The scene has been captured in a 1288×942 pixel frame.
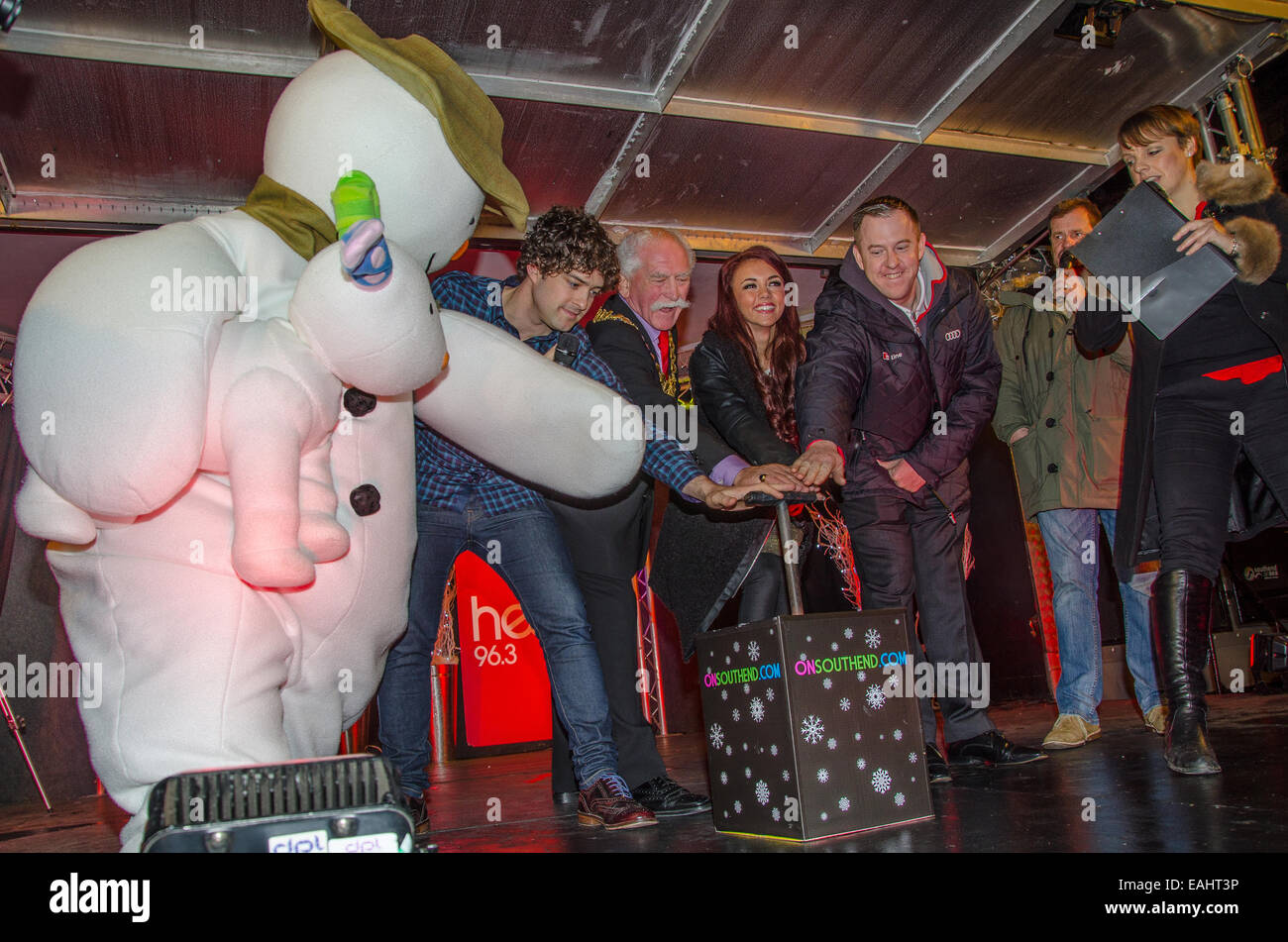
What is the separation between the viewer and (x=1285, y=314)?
2111mm

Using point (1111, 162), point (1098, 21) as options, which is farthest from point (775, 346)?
point (1111, 162)

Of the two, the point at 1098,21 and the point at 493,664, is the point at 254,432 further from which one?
the point at 493,664

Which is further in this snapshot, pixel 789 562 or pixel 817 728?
pixel 789 562

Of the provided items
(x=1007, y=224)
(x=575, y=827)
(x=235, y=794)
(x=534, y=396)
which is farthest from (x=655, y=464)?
(x=1007, y=224)

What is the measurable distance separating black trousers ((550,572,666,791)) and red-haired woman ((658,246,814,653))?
0.64 feet

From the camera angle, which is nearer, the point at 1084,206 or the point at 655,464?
the point at 655,464

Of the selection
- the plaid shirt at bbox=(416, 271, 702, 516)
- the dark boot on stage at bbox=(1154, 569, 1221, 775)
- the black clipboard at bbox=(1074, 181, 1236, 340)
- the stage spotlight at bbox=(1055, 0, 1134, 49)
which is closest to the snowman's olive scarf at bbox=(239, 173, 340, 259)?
the plaid shirt at bbox=(416, 271, 702, 516)

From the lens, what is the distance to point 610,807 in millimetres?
1942

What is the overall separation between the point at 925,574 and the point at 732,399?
70 cm

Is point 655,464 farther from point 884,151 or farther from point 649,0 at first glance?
point 884,151

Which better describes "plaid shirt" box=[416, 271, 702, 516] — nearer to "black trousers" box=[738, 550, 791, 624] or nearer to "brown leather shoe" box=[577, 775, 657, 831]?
"black trousers" box=[738, 550, 791, 624]
